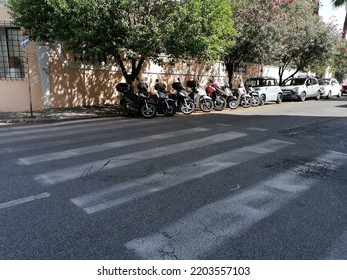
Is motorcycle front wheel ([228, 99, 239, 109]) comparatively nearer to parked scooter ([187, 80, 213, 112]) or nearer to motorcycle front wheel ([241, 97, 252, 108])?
motorcycle front wheel ([241, 97, 252, 108])

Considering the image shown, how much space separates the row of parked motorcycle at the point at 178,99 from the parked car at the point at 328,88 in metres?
10.2

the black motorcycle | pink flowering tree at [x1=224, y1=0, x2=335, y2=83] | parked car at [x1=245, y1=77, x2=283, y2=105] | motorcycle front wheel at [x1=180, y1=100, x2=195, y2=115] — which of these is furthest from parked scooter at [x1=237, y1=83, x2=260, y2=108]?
the black motorcycle

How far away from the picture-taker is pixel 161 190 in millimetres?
4547

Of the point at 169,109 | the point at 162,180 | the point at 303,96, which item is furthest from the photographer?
the point at 303,96

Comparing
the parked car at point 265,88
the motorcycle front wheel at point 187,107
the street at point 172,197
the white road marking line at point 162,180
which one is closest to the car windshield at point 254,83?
the parked car at point 265,88

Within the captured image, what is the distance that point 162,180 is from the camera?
16.2 ft

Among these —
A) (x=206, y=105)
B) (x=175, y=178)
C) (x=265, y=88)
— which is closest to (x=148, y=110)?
(x=206, y=105)

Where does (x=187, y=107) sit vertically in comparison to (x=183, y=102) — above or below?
below

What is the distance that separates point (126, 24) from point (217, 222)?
8.84 meters

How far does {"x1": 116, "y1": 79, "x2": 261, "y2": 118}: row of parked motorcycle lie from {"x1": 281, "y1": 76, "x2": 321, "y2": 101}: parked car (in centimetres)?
574

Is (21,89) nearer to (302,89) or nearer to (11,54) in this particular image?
(11,54)

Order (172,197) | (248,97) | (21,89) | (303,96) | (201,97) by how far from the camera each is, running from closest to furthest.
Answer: (172,197) < (21,89) < (201,97) < (248,97) < (303,96)

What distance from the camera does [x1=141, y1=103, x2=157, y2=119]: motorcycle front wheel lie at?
1166cm

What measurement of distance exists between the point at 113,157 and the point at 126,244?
3.21m
